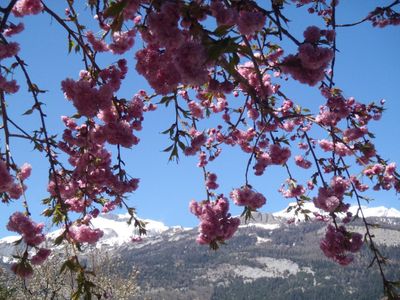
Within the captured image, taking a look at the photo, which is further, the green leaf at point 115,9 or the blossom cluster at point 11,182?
the blossom cluster at point 11,182

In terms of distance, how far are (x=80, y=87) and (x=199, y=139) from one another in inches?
72.9

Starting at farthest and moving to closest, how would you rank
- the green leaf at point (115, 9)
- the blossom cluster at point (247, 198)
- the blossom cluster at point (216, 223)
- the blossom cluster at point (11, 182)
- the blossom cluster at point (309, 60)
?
the blossom cluster at point (247, 198) < the blossom cluster at point (216, 223) < the blossom cluster at point (11, 182) < the blossom cluster at point (309, 60) < the green leaf at point (115, 9)

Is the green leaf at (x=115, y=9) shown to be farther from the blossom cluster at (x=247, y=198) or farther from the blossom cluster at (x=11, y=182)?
the blossom cluster at (x=247, y=198)

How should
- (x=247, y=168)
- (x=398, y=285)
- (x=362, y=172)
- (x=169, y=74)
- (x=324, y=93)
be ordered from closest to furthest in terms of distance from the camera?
(x=169, y=74) < (x=398, y=285) < (x=247, y=168) < (x=362, y=172) < (x=324, y=93)

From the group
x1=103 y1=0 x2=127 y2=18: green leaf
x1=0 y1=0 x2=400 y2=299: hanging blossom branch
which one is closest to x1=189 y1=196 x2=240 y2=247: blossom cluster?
x1=0 y1=0 x2=400 y2=299: hanging blossom branch

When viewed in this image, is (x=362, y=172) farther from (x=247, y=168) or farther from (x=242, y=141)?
(x=242, y=141)

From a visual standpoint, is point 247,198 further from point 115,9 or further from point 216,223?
point 115,9

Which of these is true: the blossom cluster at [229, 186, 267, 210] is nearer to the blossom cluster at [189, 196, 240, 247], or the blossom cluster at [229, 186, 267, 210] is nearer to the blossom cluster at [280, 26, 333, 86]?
the blossom cluster at [189, 196, 240, 247]

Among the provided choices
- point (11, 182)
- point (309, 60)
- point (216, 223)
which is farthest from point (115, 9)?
point (216, 223)

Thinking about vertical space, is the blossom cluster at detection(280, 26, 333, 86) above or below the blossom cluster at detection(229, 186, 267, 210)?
above

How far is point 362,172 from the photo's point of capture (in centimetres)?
469

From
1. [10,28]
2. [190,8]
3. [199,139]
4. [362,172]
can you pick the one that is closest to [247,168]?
[199,139]

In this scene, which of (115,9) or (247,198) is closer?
(115,9)

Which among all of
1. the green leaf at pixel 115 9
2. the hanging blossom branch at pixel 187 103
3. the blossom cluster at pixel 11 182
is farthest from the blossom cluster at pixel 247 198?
the green leaf at pixel 115 9
